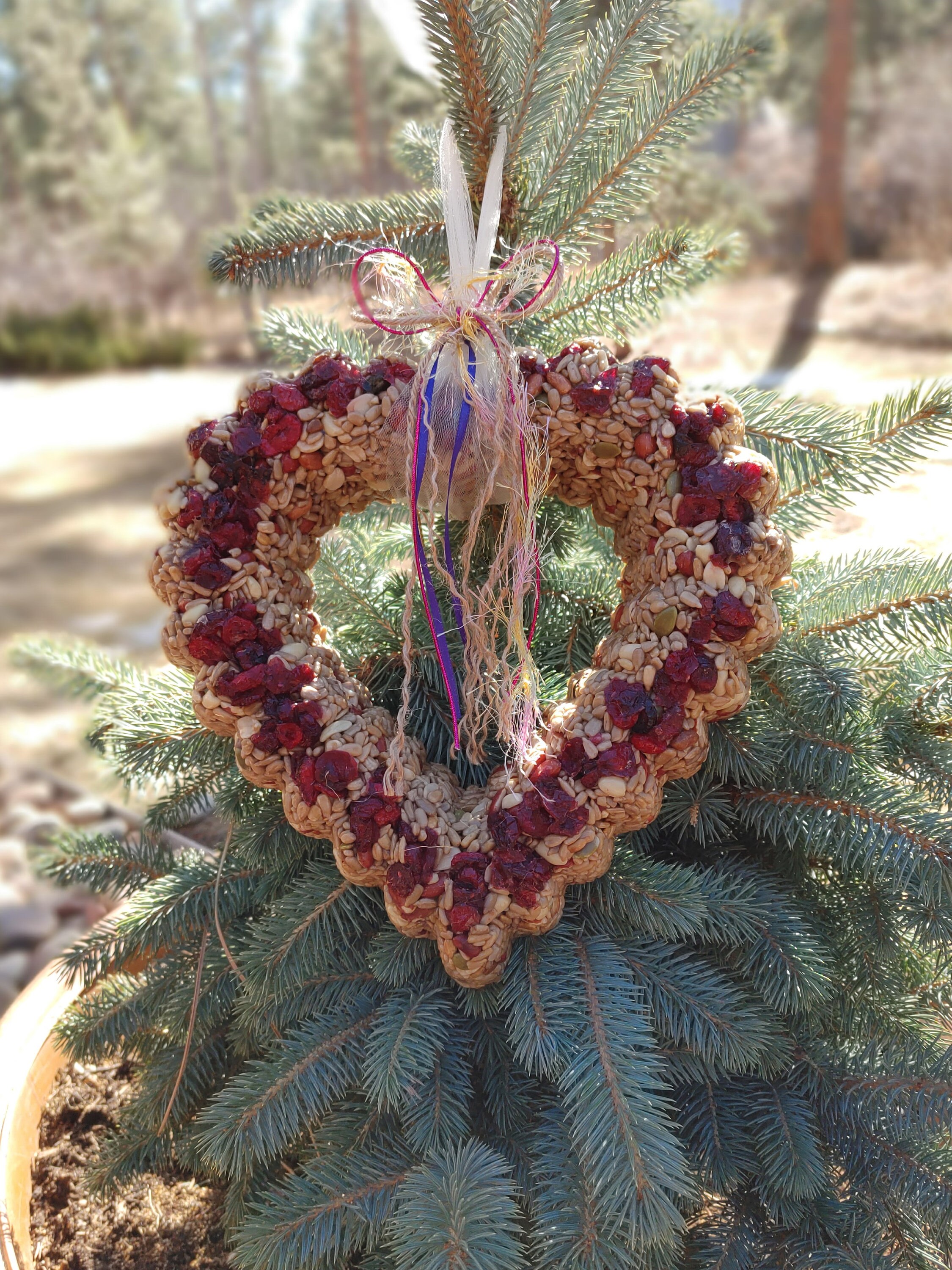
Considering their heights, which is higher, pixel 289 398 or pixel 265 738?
pixel 289 398

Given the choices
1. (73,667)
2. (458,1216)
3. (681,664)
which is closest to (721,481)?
(681,664)

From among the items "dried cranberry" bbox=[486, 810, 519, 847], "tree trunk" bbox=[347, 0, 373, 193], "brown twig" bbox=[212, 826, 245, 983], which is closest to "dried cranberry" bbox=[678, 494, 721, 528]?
"dried cranberry" bbox=[486, 810, 519, 847]

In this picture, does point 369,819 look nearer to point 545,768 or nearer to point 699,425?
point 545,768

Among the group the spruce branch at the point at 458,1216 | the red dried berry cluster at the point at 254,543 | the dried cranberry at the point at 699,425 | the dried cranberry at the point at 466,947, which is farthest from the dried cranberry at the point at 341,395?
the spruce branch at the point at 458,1216

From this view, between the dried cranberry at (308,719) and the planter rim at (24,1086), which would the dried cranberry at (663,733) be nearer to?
the dried cranberry at (308,719)

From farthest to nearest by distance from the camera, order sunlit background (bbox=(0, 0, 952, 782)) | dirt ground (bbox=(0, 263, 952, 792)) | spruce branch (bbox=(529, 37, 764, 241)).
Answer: sunlit background (bbox=(0, 0, 952, 782))
dirt ground (bbox=(0, 263, 952, 792))
spruce branch (bbox=(529, 37, 764, 241))

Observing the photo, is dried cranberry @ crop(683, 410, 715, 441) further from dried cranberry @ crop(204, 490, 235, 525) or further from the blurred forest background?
the blurred forest background
